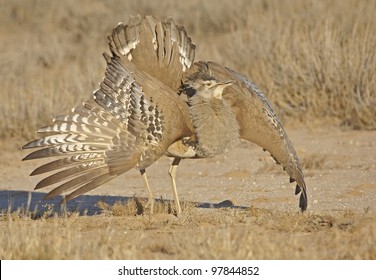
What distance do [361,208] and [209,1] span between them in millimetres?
14387

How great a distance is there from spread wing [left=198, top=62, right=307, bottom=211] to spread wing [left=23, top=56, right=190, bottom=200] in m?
0.77

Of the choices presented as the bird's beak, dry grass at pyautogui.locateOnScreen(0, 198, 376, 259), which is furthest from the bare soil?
the bird's beak

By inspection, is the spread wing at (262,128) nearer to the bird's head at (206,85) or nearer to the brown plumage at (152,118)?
the brown plumage at (152,118)

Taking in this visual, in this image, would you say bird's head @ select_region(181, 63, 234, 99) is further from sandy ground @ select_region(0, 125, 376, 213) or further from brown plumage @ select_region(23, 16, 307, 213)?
sandy ground @ select_region(0, 125, 376, 213)

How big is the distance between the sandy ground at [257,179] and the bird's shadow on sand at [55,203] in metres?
0.01

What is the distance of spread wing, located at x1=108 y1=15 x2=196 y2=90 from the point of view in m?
9.87

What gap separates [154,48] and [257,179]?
3.21m

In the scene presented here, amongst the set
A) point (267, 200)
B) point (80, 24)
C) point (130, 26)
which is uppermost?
point (80, 24)

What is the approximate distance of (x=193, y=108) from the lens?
9539 millimetres

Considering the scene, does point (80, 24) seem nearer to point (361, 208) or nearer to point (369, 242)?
point (361, 208)

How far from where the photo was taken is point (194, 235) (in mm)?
8305

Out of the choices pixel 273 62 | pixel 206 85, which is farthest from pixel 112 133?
pixel 273 62
